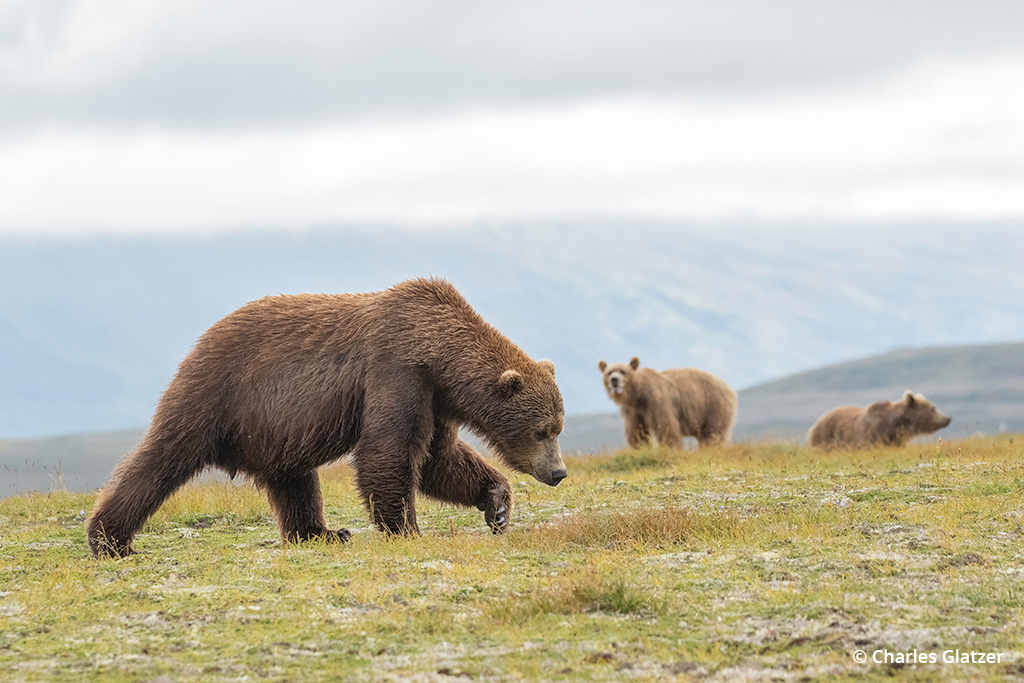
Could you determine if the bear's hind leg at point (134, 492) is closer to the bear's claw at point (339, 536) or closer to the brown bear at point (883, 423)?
the bear's claw at point (339, 536)

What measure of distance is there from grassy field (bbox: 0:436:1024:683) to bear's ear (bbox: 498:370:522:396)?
135cm

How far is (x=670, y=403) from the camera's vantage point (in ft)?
85.3

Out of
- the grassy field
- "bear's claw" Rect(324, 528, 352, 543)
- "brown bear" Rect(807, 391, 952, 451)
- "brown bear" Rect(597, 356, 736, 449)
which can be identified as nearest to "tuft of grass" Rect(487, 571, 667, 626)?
the grassy field

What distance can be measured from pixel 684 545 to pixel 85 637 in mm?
4792

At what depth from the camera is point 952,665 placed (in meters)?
5.77

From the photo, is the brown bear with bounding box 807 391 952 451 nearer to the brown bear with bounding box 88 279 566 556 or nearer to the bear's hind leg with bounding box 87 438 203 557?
the brown bear with bounding box 88 279 566 556

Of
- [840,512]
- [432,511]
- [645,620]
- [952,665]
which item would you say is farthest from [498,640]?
[432,511]

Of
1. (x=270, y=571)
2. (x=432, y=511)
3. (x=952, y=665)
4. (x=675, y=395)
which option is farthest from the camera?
(x=675, y=395)

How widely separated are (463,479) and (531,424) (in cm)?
108

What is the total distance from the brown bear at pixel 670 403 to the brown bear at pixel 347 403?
1384 cm

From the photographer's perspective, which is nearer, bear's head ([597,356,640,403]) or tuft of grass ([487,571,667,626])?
tuft of grass ([487,571,667,626])

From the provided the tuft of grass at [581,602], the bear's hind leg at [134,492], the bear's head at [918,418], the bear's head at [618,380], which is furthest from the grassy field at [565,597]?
the bear's head at [918,418]

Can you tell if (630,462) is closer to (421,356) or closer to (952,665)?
(421,356)

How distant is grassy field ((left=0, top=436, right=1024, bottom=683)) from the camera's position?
6.17 metres
